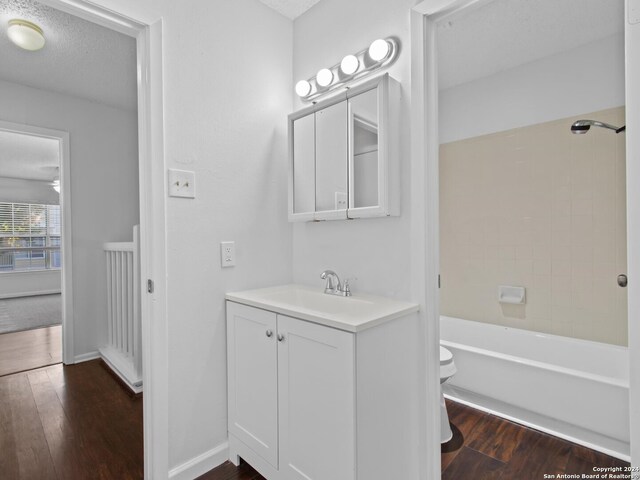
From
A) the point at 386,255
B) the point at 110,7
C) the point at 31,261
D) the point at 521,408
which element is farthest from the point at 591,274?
the point at 31,261

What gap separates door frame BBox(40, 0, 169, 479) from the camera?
144 cm

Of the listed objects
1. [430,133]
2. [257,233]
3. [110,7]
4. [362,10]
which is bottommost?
[257,233]

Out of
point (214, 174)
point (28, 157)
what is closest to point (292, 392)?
point (214, 174)

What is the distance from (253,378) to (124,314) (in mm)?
1798

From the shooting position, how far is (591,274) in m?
2.24

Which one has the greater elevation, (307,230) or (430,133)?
(430,133)

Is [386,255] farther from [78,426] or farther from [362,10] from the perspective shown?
[78,426]

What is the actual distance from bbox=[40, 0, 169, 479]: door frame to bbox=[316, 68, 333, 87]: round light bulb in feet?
2.43

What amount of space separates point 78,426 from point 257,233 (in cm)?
153

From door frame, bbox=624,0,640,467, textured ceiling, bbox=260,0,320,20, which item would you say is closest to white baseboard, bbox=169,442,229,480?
door frame, bbox=624,0,640,467

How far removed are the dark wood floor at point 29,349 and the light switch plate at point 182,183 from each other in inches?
99.1

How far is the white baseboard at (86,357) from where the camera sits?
9.70ft

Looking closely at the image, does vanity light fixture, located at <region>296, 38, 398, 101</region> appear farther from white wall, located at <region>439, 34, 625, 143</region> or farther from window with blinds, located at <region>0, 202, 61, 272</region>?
window with blinds, located at <region>0, 202, 61, 272</region>

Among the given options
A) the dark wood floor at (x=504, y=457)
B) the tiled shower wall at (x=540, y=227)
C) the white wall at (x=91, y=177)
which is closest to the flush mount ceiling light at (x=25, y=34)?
the white wall at (x=91, y=177)
